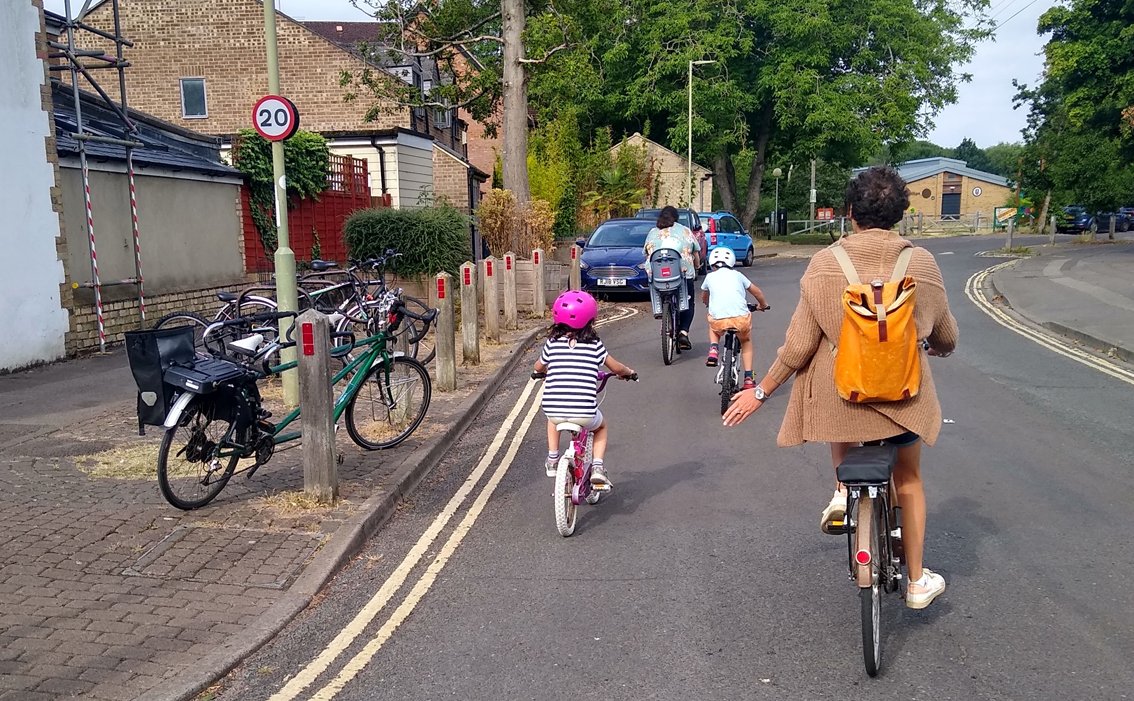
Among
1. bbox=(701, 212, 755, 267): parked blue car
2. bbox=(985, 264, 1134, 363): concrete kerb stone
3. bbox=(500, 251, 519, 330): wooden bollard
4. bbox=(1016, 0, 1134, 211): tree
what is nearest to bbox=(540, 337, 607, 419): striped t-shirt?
bbox=(985, 264, 1134, 363): concrete kerb stone

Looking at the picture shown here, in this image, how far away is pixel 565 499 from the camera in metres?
6.05

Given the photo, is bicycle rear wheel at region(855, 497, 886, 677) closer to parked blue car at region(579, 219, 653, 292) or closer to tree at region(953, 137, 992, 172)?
parked blue car at region(579, 219, 653, 292)

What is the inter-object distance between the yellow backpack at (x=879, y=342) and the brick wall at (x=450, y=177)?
28.4m

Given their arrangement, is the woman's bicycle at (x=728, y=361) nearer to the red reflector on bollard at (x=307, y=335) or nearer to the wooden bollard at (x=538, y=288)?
the red reflector on bollard at (x=307, y=335)

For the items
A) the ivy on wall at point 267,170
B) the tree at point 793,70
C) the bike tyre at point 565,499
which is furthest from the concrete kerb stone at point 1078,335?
the tree at point 793,70

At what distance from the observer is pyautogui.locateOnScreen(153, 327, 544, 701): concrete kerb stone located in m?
4.26

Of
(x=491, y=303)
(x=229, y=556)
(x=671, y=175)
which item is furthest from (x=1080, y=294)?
(x=671, y=175)

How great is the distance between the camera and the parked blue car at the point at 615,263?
20.7 metres

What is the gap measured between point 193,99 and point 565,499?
96.7 feet

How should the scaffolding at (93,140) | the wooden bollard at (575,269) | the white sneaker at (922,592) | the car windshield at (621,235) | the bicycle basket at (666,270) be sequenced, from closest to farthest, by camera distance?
the white sneaker at (922,592) → the bicycle basket at (666,270) → the scaffolding at (93,140) → the wooden bollard at (575,269) → the car windshield at (621,235)

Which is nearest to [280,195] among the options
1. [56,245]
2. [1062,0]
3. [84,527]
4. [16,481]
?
[16,481]

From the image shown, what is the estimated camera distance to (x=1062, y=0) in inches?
1288

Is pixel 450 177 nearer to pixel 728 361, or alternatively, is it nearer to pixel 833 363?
pixel 728 361

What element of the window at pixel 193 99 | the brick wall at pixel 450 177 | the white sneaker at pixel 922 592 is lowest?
the white sneaker at pixel 922 592
